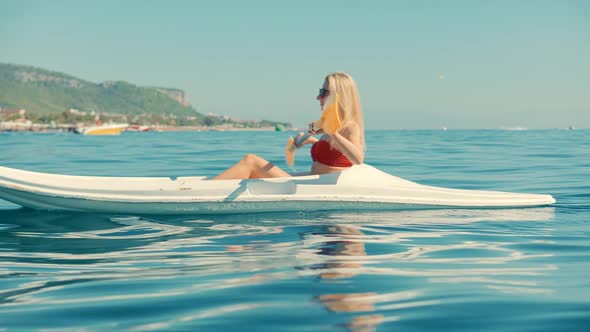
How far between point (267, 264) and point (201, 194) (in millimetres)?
3020

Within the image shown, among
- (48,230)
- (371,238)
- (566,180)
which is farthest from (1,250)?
(566,180)

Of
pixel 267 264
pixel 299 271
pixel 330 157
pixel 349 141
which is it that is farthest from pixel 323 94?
pixel 299 271

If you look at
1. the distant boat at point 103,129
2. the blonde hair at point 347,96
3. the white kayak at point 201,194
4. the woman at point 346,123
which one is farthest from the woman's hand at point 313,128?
the distant boat at point 103,129

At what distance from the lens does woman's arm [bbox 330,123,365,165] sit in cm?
696

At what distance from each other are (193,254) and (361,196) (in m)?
3.12

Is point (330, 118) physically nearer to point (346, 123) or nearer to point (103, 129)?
point (346, 123)

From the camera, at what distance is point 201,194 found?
24.8 ft

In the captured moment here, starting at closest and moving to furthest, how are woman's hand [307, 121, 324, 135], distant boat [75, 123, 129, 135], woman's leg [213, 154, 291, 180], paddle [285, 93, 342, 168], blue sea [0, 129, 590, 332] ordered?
blue sea [0, 129, 590, 332]
paddle [285, 93, 342, 168]
woman's hand [307, 121, 324, 135]
woman's leg [213, 154, 291, 180]
distant boat [75, 123, 129, 135]

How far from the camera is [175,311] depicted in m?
3.49

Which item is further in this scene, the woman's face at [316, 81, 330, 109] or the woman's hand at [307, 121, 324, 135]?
the woman's hand at [307, 121, 324, 135]

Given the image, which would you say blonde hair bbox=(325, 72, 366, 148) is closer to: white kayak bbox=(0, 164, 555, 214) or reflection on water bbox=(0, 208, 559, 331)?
white kayak bbox=(0, 164, 555, 214)

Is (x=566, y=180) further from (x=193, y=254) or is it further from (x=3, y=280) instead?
(x=3, y=280)

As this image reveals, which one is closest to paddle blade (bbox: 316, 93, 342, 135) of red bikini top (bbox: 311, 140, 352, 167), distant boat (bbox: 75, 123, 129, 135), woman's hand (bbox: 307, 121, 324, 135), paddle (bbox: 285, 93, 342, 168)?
paddle (bbox: 285, 93, 342, 168)

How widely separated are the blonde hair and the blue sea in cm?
117
